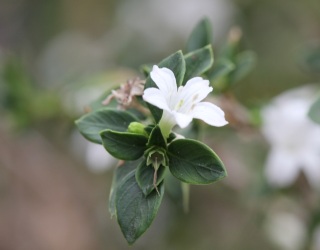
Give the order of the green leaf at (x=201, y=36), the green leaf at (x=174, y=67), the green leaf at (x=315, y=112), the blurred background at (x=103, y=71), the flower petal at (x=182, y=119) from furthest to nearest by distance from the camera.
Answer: the blurred background at (x=103, y=71)
the green leaf at (x=201, y=36)
the green leaf at (x=315, y=112)
the green leaf at (x=174, y=67)
the flower petal at (x=182, y=119)

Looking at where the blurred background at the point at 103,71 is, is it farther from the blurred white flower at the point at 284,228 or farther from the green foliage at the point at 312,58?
the green foliage at the point at 312,58

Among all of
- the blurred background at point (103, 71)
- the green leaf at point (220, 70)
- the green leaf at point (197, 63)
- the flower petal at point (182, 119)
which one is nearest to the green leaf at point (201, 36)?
the green leaf at point (220, 70)

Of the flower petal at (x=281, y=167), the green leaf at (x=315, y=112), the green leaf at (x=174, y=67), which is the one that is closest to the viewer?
the green leaf at (x=174, y=67)

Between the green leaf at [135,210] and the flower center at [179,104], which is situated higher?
the flower center at [179,104]

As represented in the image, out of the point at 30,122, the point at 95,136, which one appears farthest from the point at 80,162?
the point at 95,136

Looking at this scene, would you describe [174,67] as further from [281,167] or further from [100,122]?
[281,167]
